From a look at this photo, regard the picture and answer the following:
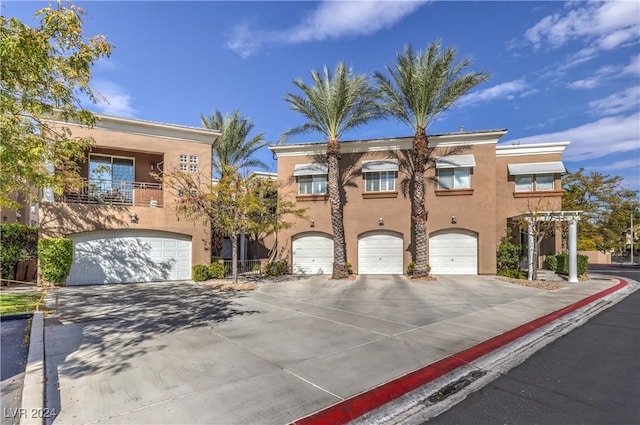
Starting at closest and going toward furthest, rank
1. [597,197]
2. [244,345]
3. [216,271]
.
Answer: [244,345] < [216,271] < [597,197]

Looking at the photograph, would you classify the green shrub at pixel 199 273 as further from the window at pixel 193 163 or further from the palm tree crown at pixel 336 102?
the palm tree crown at pixel 336 102

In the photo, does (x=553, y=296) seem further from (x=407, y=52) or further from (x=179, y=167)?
(x=179, y=167)

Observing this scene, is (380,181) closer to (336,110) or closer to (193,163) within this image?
(336,110)

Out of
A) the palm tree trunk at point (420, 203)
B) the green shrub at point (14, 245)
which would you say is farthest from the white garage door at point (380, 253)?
the green shrub at point (14, 245)

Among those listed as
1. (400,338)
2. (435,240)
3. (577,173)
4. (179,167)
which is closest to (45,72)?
(400,338)

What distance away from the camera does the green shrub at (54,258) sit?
44.4ft

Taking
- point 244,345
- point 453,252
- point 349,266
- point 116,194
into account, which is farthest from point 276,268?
point 244,345

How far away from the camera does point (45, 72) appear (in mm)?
6809

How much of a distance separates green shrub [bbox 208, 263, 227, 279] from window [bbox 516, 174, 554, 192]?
60.7ft

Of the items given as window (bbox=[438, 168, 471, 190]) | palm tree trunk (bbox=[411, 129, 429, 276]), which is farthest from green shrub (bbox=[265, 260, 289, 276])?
window (bbox=[438, 168, 471, 190])

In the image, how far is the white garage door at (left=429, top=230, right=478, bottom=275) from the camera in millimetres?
18797

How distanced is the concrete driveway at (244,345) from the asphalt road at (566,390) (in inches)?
46.6

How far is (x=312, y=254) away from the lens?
66.5 feet

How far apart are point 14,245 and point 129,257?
446 centimetres
